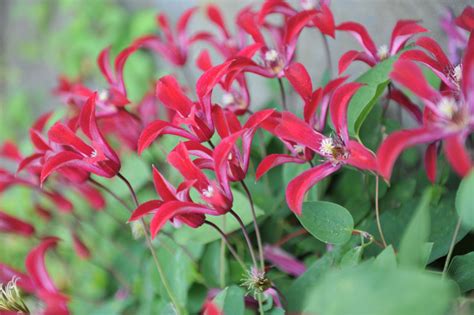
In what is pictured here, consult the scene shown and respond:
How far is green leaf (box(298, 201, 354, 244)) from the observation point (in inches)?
18.2

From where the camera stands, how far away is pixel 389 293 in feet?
0.90

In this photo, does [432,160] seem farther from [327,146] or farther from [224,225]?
[224,225]

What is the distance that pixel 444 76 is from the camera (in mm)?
439

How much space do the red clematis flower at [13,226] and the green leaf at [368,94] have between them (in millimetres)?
416

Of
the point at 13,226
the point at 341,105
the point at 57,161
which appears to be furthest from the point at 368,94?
the point at 13,226

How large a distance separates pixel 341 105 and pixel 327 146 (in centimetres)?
4

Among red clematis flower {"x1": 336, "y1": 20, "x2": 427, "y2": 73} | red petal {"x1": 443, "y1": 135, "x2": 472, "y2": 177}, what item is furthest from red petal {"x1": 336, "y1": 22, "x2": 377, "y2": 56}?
red petal {"x1": 443, "y1": 135, "x2": 472, "y2": 177}

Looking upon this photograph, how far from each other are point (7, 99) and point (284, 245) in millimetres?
1207

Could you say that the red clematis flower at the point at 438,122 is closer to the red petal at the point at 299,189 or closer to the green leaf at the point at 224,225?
the red petal at the point at 299,189

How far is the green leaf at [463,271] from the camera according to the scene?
44 cm

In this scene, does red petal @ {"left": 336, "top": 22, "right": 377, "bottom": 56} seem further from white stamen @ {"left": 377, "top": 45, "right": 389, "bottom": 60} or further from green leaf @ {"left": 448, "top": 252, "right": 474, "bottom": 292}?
green leaf @ {"left": 448, "top": 252, "right": 474, "bottom": 292}

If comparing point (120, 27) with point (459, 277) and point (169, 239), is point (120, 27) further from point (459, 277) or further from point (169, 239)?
point (459, 277)

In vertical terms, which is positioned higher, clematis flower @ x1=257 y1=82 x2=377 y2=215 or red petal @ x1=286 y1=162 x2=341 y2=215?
clematis flower @ x1=257 y1=82 x2=377 y2=215

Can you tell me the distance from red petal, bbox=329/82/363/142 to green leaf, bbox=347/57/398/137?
20 millimetres
